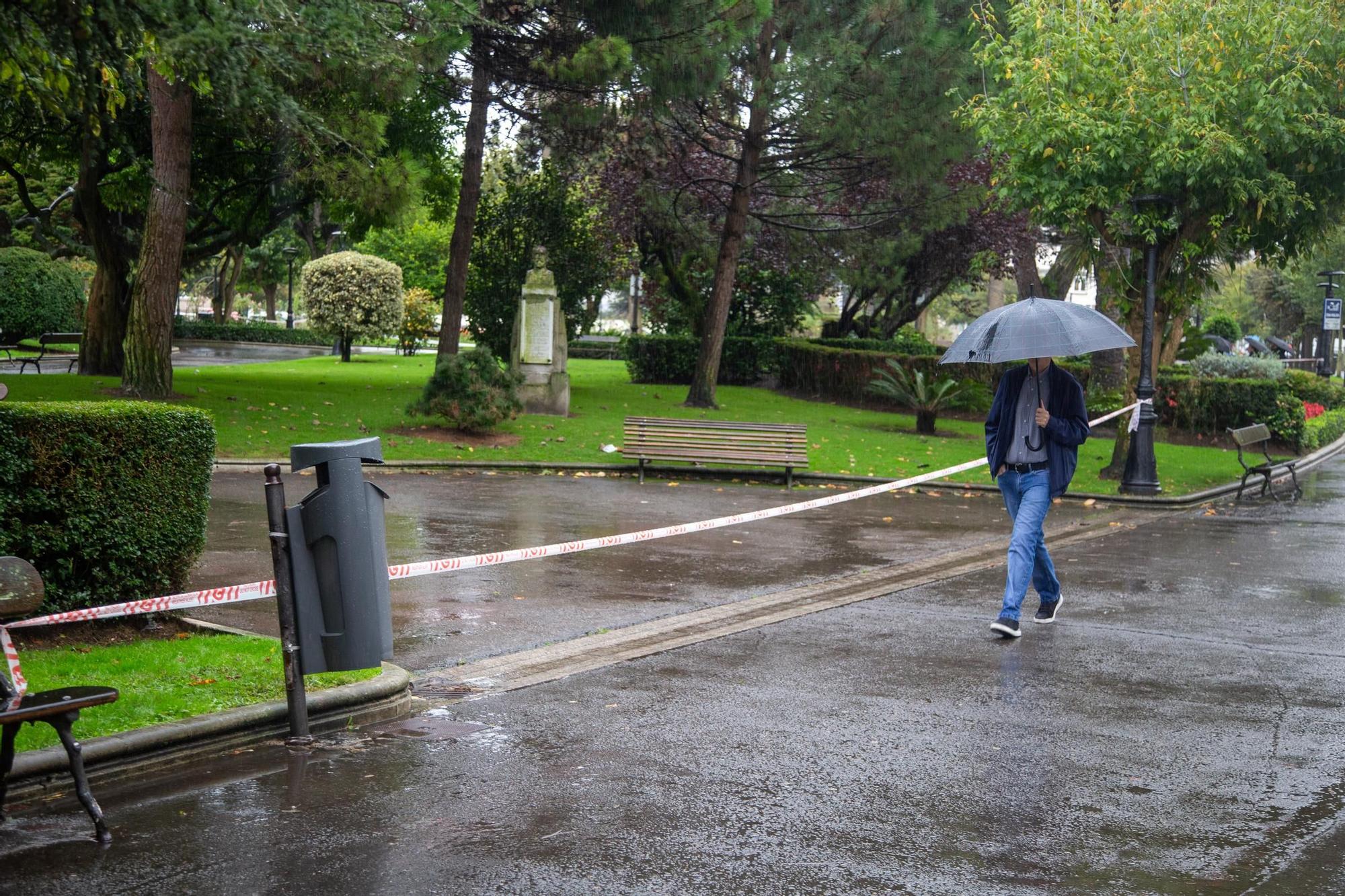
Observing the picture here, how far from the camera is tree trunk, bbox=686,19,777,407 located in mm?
23859

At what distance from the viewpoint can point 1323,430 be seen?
26.1 meters

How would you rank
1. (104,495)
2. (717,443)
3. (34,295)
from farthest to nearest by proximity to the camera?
(34,295)
(717,443)
(104,495)

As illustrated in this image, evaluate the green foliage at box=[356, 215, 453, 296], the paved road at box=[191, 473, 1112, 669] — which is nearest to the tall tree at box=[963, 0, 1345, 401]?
the paved road at box=[191, 473, 1112, 669]

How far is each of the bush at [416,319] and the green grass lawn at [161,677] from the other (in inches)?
1458

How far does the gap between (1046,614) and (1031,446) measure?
123 cm

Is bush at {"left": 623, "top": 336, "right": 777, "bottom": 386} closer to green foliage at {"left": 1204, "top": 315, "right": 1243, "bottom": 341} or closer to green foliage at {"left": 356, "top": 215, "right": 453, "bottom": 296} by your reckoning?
green foliage at {"left": 1204, "top": 315, "right": 1243, "bottom": 341}

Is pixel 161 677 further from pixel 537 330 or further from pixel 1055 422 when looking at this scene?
pixel 537 330

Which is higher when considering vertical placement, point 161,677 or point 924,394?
Result: point 924,394

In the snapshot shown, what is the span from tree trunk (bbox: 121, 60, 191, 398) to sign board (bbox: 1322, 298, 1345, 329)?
2883 centimetres

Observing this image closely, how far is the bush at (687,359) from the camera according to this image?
34062 mm

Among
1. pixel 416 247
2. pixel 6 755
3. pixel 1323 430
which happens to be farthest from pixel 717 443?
pixel 416 247

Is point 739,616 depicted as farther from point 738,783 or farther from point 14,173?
point 14,173

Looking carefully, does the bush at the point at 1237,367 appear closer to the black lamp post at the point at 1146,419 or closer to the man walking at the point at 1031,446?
the black lamp post at the point at 1146,419

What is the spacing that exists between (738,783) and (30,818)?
270 centimetres
